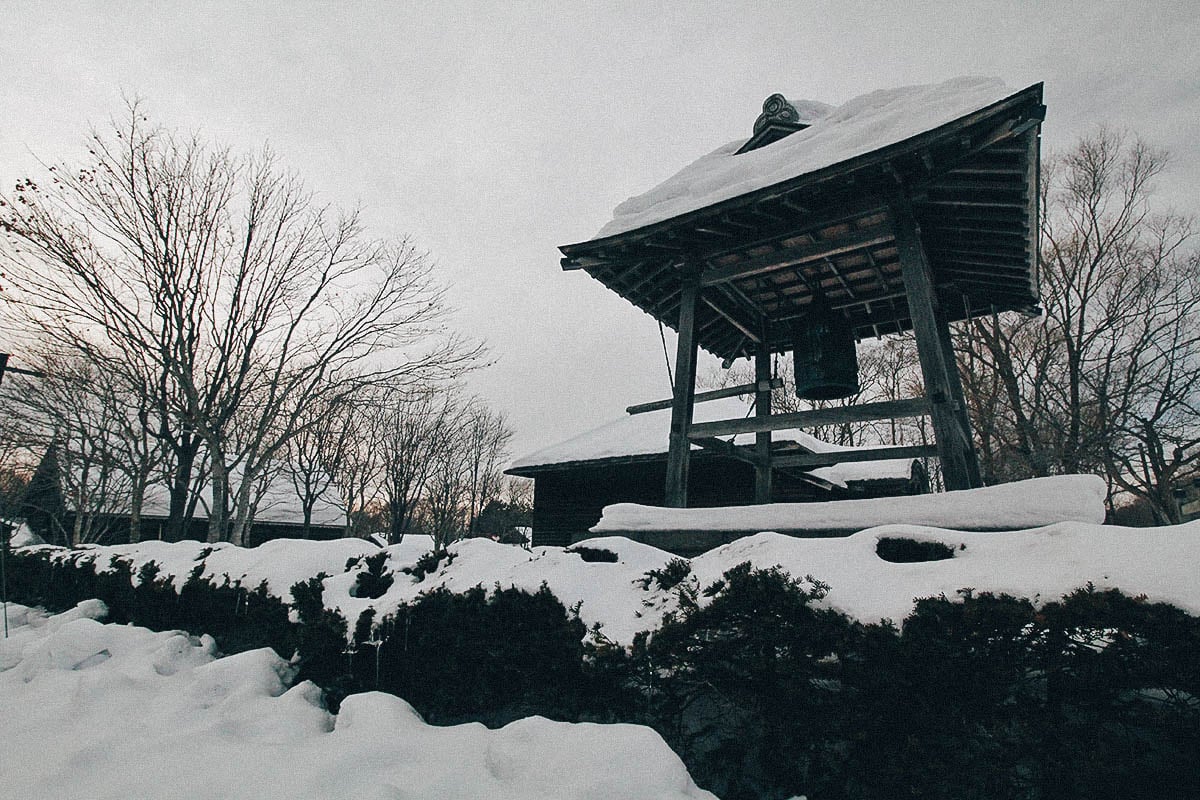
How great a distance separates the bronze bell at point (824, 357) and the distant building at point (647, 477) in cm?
556

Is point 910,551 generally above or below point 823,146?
below

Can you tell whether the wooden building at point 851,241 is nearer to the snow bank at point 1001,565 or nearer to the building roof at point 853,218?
the building roof at point 853,218

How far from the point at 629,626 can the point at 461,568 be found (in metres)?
1.51

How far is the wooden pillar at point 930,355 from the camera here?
4027mm

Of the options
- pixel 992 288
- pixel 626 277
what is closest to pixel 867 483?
pixel 992 288

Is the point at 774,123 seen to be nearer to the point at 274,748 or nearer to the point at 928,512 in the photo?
the point at 928,512

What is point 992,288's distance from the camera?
→ 5.82 meters

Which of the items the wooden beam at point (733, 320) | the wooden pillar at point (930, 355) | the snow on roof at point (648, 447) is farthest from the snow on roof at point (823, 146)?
the snow on roof at point (648, 447)

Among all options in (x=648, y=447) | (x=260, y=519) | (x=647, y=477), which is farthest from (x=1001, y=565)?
(x=260, y=519)

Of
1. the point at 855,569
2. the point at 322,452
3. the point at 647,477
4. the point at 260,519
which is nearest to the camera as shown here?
the point at 855,569

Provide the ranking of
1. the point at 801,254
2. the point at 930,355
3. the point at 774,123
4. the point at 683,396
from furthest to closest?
the point at 774,123
the point at 683,396
the point at 801,254
the point at 930,355

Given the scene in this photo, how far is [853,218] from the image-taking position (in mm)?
4840

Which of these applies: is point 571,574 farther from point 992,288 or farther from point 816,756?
point 992,288

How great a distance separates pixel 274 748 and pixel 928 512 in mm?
→ 3711
